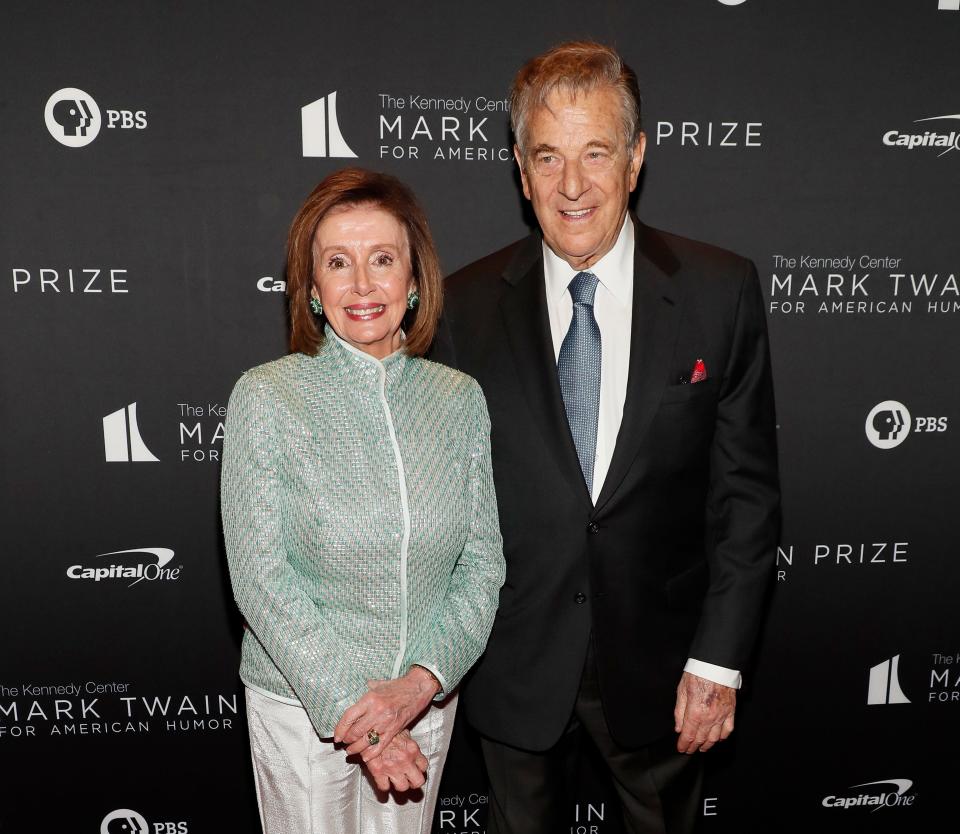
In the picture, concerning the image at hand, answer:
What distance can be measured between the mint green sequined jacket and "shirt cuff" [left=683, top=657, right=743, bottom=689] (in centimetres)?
50

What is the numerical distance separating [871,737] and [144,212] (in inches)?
118

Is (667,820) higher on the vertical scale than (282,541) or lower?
lower

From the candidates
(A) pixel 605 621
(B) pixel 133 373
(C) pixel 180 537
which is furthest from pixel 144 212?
(A) pixel 605 621

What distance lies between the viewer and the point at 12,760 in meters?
2.84

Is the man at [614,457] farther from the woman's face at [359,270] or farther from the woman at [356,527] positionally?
the woman's face at [359,270]

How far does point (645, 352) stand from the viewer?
185 centimetres

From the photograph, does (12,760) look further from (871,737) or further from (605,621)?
(871,737)

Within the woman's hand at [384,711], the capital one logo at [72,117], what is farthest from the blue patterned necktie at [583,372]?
the capital one logo at [72,117]

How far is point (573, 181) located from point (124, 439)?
165 centimetres

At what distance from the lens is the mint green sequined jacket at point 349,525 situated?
164cm

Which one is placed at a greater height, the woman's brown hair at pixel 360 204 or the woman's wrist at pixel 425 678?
the woman's brown hair at pixel 360 204

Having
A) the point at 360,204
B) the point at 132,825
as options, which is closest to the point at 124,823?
the point at 132,825

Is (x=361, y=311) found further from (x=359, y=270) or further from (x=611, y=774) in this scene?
(x=611, y=774)

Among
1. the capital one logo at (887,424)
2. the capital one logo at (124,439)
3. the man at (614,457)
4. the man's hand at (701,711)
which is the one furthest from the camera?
the capital one logo at (887,424)
